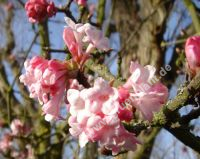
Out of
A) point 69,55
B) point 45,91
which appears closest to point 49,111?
point 45,91

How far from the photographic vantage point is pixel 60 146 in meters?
4.14

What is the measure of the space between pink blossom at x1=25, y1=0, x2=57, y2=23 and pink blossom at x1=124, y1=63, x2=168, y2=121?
2.32 ft

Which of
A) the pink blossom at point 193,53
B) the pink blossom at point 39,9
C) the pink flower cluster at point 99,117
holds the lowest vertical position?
the pink flower cluster at point 99,117

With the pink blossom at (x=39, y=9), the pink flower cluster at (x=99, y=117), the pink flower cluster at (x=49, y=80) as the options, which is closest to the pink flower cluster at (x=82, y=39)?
the pink flower cluster at (x=49, y=80)

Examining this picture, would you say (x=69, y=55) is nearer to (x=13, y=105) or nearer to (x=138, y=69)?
(x=138, y=69)

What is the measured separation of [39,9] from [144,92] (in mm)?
771

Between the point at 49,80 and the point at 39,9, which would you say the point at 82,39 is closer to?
the point at 49,80

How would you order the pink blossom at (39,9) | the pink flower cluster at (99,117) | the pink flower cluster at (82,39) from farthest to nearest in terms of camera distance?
the pink blossom at (39,9) → the pink flower cluster at (82,39) → the pink flower cluster at (99,117)

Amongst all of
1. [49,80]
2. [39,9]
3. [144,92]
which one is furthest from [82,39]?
[39,9]

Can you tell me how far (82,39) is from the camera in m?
1.15

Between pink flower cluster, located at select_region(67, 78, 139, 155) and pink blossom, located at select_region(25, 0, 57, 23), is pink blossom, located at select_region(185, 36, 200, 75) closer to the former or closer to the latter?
pink flower cluster, located at select_region(67, 78, 139, 155)

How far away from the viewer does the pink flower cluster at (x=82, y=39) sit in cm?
110

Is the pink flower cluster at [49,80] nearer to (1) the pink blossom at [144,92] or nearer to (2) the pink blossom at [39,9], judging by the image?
(1) the pink blossom at [144,92]

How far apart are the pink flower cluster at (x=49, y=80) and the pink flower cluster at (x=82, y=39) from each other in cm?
4
